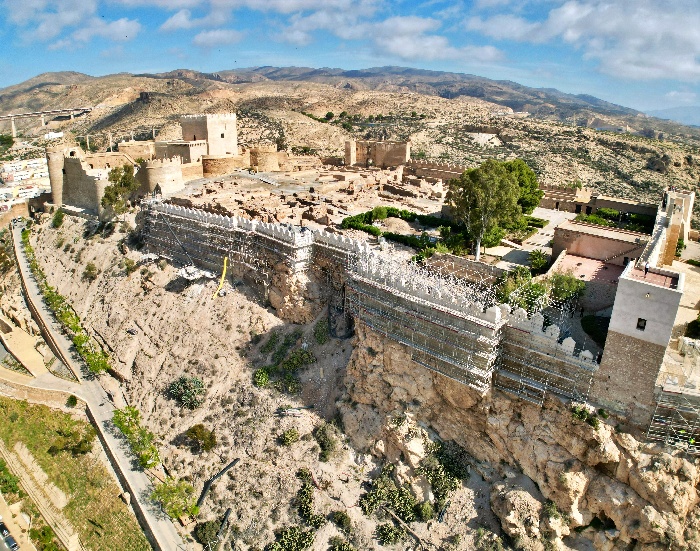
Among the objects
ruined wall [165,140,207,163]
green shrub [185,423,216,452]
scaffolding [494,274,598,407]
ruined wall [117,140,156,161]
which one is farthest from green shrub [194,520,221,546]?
ruined wall [117,140,156,161]

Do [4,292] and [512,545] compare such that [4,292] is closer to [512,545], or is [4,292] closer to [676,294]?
[512,545]

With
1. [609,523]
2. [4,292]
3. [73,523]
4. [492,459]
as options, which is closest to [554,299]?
[492,459]

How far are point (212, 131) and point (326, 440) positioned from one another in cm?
2567

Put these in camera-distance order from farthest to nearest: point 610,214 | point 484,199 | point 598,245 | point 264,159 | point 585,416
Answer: point 264,159
point 610,214
point 484,199
point 598,245
point 585,416

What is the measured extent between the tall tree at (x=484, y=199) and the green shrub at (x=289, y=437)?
9.90 meters

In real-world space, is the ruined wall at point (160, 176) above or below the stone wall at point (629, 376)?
above

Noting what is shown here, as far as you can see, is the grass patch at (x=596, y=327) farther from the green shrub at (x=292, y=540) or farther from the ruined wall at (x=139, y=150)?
the ruined wall at (x=139, y=150)

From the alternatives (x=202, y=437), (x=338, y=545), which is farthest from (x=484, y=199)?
(x=202, y=437)

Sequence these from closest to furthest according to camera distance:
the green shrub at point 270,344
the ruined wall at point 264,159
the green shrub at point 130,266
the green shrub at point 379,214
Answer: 1. the green shrub at point 270,344
2. the green shrub at point 379,214
3. the green shrub at point 130,266
4. the ruined wall at point 264,159

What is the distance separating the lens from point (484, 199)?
2036cm

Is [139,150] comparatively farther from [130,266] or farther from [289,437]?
[289,437]

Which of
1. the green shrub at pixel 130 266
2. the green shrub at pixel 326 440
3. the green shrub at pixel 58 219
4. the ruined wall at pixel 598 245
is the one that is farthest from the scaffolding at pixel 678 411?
the green shrub at pixel 58 219

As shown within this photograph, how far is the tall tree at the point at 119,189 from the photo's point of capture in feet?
93.4

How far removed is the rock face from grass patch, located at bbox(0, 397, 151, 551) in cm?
810
